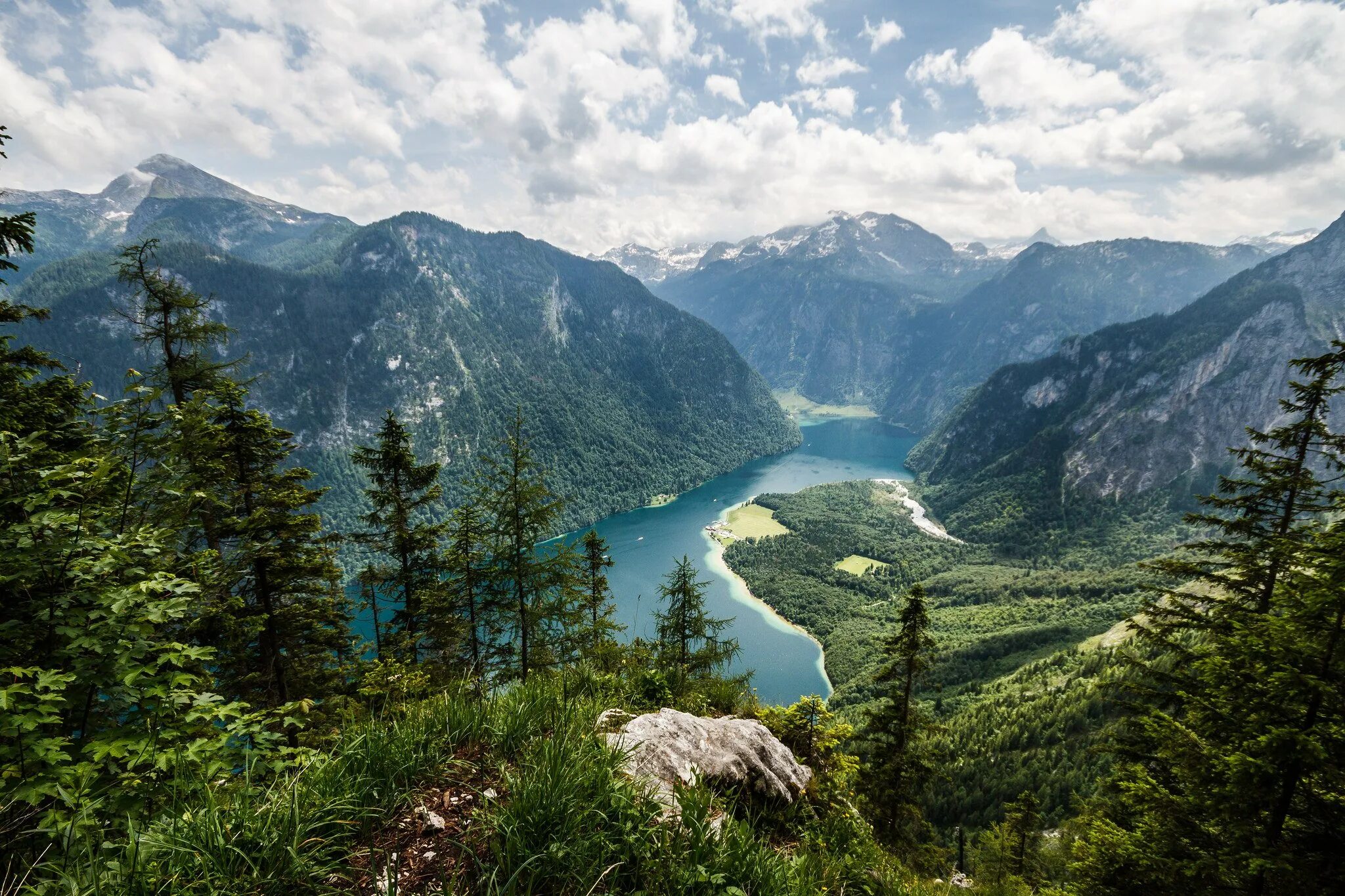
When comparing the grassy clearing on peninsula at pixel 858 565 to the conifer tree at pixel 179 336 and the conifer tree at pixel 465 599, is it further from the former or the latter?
the conifer tree at pixel 179 336

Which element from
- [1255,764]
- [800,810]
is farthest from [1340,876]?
[800,810]

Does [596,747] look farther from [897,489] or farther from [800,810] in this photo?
[897,489]

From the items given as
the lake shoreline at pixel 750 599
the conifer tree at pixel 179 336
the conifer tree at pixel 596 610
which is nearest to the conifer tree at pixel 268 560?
the conifer tree at pixel 179 336

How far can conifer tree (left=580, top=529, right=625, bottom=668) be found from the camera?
1567 cm

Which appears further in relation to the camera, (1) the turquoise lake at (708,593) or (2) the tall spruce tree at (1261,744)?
(1) the turquoise lake at (708,593)

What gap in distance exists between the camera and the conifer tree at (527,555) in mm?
14570

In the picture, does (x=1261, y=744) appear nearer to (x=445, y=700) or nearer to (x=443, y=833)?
(x=443, y=833)

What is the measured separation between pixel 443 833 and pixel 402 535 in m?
15.0

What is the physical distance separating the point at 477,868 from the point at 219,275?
26582 centimetres

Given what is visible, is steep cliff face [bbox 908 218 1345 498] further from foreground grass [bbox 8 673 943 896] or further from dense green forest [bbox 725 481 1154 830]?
foreground grass [bbox 8 673 943 896]

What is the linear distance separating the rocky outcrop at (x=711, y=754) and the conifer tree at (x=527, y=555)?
28.2 ft

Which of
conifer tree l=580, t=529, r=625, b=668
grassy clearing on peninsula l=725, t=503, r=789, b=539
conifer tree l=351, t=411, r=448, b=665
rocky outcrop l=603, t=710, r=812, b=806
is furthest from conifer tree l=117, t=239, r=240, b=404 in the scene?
grassy clearing on peninsula l=725, t=503, r=789, b=539

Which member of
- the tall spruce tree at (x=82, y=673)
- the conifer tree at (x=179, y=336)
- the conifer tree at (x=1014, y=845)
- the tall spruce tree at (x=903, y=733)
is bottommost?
the conifer tree at (x=1014, y=845)

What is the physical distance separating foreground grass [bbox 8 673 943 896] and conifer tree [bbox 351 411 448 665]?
13533mm
